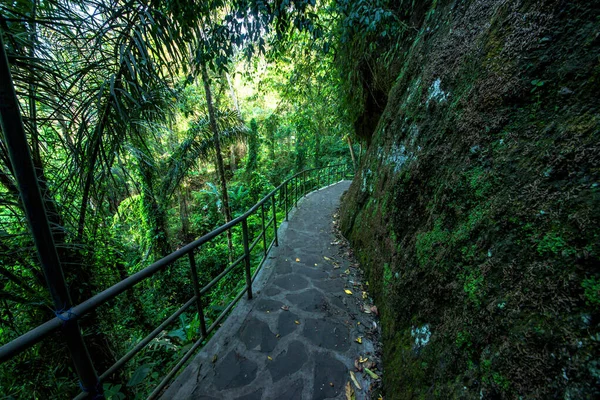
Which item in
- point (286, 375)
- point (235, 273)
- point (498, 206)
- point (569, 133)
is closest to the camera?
point (569, 133)

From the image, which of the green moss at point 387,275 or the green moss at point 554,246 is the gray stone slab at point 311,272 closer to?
the green moss at point 387,275

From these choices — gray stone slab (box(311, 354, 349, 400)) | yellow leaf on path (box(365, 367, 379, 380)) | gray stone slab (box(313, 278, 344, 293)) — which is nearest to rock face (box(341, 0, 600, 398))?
yellow leaf on path (box(365, 367, 379, 380))

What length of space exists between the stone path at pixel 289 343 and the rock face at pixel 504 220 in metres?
0.39

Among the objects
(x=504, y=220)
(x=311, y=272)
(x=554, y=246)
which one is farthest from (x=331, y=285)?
(x=554, y=246)

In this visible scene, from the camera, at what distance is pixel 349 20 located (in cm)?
256

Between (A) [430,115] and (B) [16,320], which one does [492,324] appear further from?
(B) [16,320]

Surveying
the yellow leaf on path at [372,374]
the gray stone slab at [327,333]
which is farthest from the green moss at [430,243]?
the gray stone slab at [327,333]

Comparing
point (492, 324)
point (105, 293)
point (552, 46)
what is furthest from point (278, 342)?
point (552, 46)

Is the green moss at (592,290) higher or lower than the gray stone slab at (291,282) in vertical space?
higher

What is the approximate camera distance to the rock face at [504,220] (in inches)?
36.7

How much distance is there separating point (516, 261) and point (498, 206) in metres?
0.33

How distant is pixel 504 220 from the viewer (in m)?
1.28

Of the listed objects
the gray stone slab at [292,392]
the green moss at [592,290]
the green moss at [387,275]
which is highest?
the green moss at [592,290]

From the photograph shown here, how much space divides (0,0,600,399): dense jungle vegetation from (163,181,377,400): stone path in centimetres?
33
